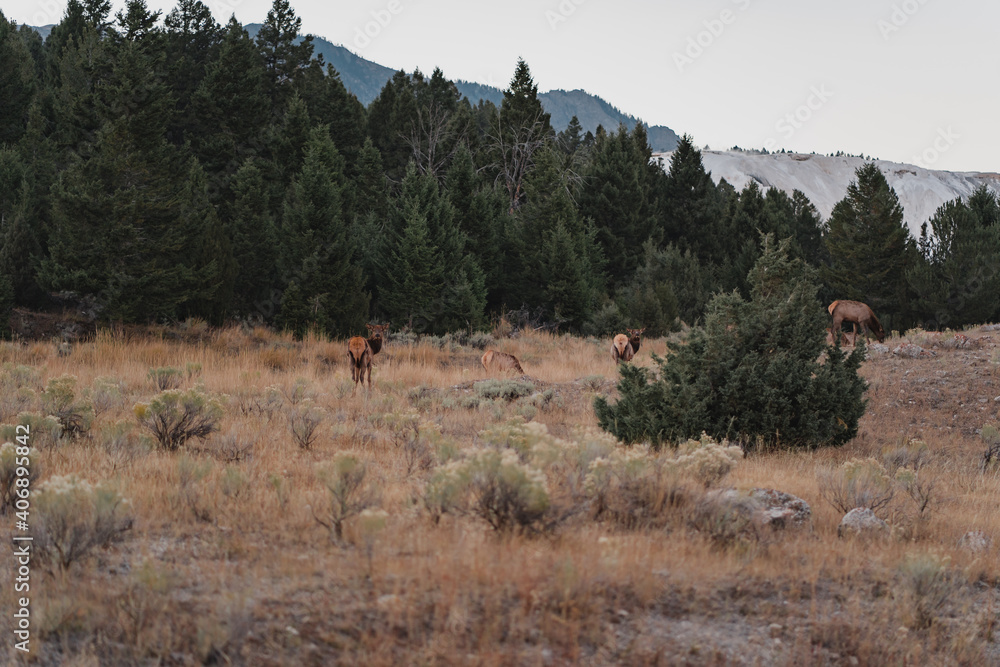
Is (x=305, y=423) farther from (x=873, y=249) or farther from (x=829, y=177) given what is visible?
(x=829, y=177)

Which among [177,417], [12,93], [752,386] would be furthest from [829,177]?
[177,417]

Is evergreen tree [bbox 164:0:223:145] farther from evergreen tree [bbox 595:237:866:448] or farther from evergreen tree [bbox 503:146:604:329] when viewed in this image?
evergreen tree [bbox 595:237:866:448]

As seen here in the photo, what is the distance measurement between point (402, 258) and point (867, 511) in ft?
55.0

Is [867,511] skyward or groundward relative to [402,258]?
groundward

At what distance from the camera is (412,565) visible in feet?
10.7

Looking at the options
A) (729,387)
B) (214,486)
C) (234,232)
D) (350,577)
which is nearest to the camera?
(350,577)

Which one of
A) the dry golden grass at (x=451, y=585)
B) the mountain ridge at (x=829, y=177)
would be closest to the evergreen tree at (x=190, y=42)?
the dry golden grass at (x=451, y=585)

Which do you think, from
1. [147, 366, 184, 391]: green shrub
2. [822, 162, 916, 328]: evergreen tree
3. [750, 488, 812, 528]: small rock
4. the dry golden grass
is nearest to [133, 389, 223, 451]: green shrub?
the dry golden grass

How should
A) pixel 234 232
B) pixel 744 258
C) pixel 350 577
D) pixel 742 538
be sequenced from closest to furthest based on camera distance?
pixel 350 577 < pixel 742 538 < pixel 234 232 < pixel 744 258

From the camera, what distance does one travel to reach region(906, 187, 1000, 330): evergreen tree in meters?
29.4

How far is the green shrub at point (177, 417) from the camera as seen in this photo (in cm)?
612

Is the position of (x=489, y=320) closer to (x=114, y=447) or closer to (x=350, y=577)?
(x=114, y=447)

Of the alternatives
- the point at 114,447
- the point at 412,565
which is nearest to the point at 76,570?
the point at 412,565

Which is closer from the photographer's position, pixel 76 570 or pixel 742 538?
pixel 76 570
